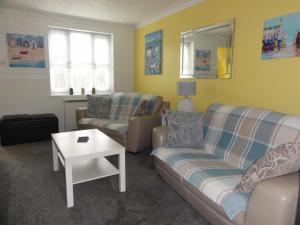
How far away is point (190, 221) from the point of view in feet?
5.77

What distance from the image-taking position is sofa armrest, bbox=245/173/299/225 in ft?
3.78

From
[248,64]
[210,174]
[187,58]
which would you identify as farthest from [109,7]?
[210,174]

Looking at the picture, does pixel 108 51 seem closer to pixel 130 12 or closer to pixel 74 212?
pixel 130 12

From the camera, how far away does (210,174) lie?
1.70 meters

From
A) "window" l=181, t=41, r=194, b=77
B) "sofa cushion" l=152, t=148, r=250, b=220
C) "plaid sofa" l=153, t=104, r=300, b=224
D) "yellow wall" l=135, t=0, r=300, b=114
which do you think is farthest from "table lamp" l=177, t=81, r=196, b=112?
"sofa cushion" l=152, t=148, r=250, b=220

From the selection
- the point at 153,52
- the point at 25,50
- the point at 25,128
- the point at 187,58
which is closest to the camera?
the point at 187,58

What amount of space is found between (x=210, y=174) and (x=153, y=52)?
3.18m

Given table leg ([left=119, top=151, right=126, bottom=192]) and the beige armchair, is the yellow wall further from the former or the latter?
table leg ([left=119, top=151, right=126, bottom=192])

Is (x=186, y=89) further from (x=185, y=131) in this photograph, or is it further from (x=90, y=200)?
(x=90, y=200)

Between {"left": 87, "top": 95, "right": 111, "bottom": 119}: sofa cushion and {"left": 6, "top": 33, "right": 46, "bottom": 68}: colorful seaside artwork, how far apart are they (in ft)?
4.06

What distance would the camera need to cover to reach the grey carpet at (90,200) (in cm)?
177

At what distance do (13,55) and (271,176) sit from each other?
445 cm

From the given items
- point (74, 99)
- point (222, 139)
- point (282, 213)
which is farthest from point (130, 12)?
point (282, 213)

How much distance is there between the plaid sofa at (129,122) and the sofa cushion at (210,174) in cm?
90
